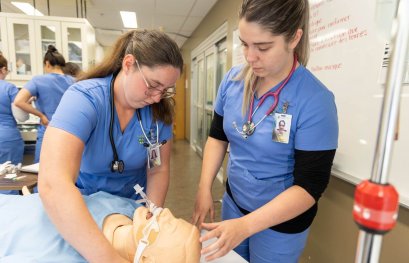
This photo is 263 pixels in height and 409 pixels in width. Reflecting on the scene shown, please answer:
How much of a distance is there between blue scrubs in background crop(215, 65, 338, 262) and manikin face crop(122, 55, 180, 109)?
283mm

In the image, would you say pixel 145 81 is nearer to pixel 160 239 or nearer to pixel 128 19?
pixel 160 239

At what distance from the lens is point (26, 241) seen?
2.72 feet

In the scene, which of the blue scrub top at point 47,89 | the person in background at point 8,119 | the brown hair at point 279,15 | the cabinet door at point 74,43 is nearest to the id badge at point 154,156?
the brown hair at point 279,15

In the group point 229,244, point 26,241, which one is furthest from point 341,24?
point 26,241

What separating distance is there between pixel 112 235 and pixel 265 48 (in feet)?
2.51

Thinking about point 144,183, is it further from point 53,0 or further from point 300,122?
point 53,0

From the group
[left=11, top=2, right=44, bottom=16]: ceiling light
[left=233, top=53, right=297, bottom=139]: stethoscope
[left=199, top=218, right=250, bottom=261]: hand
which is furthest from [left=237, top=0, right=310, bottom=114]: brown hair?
[left=11, top=2, right=44, bottom=16]: ceiling light

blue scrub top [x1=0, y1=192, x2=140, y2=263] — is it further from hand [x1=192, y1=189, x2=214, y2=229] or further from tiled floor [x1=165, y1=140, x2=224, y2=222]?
tiled floor [x1=165, y1=140, x2=224, y2=222]

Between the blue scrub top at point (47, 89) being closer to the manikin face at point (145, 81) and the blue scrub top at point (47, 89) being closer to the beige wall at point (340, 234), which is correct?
the manikin face at point (145, 81)

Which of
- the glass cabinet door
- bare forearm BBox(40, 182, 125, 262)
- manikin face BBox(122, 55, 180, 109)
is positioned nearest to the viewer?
bare forearm BBox(40, 182, 125, 262)

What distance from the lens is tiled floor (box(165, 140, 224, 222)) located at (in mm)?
2938

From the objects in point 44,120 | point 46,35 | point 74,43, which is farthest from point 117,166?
point 46,35

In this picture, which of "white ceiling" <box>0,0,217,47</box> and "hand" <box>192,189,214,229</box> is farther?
"white ceiling" <box>0,0,217,47</box>

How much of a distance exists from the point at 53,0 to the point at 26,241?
4352mm
